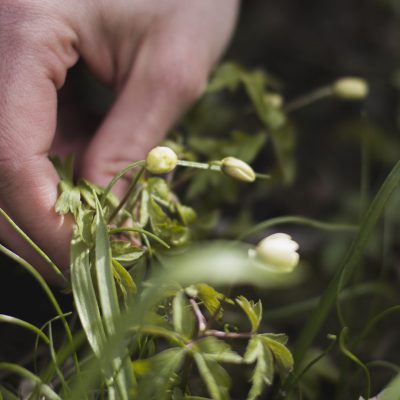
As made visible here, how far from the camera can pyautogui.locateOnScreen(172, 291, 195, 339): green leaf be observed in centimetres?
91

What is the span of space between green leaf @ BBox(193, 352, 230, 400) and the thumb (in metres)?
0.53

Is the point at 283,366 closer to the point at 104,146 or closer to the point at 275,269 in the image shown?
the point at 275,269

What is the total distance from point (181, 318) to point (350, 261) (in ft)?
1.11

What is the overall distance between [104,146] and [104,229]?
403 millimetres

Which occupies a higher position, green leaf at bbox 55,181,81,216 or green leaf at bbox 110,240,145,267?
green leaf at bbox 55,181,81,216

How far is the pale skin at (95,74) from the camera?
1150mm

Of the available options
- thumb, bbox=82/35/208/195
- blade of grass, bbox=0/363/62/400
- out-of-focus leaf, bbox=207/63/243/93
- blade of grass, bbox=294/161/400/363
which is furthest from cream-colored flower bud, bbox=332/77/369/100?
blade of grass, bbox=0/363/62/400

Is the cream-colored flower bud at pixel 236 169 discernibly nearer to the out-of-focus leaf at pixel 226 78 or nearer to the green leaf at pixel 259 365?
the green leaf at pixel 259 365

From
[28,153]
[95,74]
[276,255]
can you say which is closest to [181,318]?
[276,255]

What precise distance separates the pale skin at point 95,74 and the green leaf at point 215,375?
39 centimetres

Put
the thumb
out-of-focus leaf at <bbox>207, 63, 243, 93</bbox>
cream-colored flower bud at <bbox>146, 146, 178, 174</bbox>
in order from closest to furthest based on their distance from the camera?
1. cream-colored flower bud at <bbox>146, 146, 178, 174</bbox>
2. the thumb
3. out-of-focus leaf at <bbox>207, 63, 243, 93</bbox>

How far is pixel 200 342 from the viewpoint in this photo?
3.03 feet

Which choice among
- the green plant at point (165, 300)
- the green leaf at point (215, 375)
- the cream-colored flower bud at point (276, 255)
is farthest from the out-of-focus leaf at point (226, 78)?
the green leaf at point (215, 375)

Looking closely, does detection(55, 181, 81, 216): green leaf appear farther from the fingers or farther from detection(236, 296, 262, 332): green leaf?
detection(236, 296, 262, 332): green leaf
